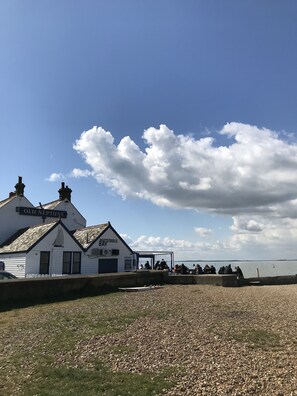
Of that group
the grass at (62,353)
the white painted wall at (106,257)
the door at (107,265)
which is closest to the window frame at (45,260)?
the white painted wall at (106,257)

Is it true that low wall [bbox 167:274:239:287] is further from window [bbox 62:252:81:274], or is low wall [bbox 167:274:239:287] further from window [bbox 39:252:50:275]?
window [bbox 39:252:50:275]

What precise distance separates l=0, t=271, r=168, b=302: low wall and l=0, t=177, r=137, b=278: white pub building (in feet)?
34.0

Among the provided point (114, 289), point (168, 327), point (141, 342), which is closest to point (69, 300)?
point (114, 289)

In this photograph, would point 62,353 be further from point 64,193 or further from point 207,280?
point 64,193

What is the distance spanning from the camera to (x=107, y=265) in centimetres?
3925

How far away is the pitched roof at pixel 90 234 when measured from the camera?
38.3 metres

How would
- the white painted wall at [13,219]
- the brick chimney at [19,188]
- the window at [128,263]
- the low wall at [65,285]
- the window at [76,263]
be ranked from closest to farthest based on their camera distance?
the low wall at [65,285]
the window at [76,263]
the window at [128,263]
the white painted wall at [13,219]
the brick chimney at [19,188]

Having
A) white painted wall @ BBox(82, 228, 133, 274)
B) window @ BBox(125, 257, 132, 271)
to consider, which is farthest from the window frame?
window @ BBox(125, 257, 132, 271)

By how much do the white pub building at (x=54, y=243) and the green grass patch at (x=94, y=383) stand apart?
25750mm

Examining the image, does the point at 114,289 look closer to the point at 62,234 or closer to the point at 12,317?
the point at 12,317

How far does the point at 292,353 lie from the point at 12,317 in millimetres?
10512

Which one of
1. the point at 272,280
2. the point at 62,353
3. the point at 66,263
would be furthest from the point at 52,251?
the point at 62,353

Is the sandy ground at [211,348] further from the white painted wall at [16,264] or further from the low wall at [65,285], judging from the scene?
the white painted wall at [16,264]

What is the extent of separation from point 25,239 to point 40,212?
735 centimetres
